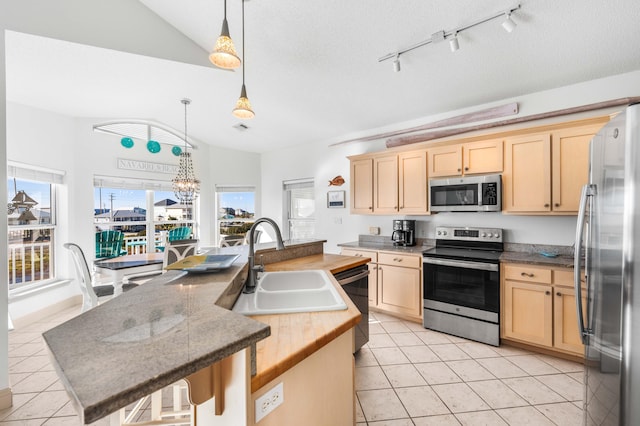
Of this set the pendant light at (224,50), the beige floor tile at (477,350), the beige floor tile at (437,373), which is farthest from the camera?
the beige floor tile at (477,350)

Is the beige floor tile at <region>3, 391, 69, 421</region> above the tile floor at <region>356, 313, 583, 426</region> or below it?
below

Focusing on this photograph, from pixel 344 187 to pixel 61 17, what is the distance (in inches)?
146

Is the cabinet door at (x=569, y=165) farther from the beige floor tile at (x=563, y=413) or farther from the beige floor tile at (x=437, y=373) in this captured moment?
the beige floor tile at (x=437, y=373)

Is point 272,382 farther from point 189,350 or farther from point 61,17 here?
point 61,17

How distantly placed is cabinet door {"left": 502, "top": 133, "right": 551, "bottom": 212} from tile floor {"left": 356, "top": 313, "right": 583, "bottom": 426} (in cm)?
143

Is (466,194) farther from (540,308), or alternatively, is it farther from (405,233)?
(540,308)

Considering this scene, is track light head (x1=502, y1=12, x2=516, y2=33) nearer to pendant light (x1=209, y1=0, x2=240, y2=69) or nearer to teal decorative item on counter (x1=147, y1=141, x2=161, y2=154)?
pendant light (x1=209, y1=0, x2=240, y2=69)

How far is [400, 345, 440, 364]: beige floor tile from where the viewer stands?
8.38 feet

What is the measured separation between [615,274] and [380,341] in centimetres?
217

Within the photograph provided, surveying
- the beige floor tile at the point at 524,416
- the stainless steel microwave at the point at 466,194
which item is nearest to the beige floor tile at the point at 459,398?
the beige floor tile at the point at 524,416

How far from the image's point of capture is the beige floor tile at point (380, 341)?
2828mm

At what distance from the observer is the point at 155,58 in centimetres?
293

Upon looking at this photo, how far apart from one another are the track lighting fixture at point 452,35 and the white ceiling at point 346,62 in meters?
0.04

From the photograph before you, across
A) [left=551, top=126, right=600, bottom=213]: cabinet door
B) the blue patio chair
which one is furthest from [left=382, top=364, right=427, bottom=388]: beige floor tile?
the blue patio chair
